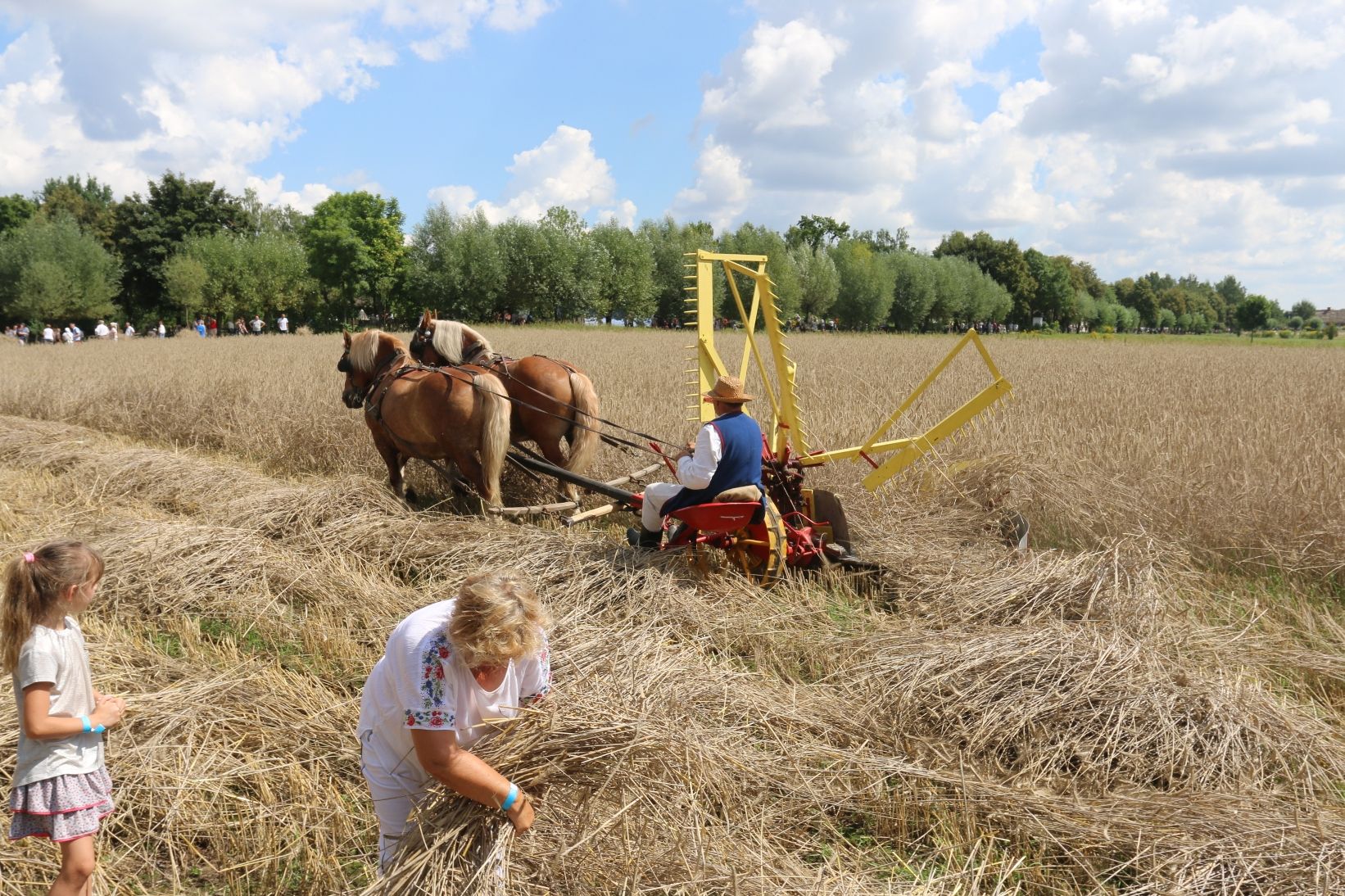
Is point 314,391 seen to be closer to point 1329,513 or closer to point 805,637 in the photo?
point 805,637

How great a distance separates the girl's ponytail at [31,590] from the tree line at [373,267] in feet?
147

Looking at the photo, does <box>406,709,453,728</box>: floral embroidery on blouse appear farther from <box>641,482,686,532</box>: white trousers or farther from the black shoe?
the black shoe

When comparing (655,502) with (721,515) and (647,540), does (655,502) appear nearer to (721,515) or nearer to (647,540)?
(647,540)

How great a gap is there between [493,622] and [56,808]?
4.84 ft

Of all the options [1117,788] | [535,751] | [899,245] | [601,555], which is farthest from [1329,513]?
[899,245]

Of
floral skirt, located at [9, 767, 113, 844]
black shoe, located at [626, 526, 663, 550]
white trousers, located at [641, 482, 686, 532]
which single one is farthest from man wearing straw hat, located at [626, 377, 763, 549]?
floral skirt, located at [9, 767, 113, 844]

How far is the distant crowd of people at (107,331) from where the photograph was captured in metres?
36.6

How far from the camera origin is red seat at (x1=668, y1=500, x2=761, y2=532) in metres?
4.90

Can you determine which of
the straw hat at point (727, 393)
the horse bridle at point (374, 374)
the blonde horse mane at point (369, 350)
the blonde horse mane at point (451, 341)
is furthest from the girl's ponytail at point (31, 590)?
the blonde horse mane at point (369, 350)

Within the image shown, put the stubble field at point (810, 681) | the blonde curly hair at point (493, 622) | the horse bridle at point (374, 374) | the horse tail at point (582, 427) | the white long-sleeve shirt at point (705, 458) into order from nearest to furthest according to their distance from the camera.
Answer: the blonde curly hair at point (493, 622), the stubble field at point (810, 681), the white long-sleeve shirt at point (705, 458), the horse tail at point (582, 427), the horse bridle at point (374, 374)

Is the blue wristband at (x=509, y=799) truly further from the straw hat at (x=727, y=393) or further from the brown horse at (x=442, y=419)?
the brown horse at (x=442, y=419)

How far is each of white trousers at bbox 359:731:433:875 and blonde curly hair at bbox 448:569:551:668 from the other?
1.53 ft

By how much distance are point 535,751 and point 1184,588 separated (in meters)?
4.46

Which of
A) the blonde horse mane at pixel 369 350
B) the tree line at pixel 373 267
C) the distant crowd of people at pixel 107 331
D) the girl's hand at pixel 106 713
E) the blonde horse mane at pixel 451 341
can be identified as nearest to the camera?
the girl's hand at pixel 106 713
